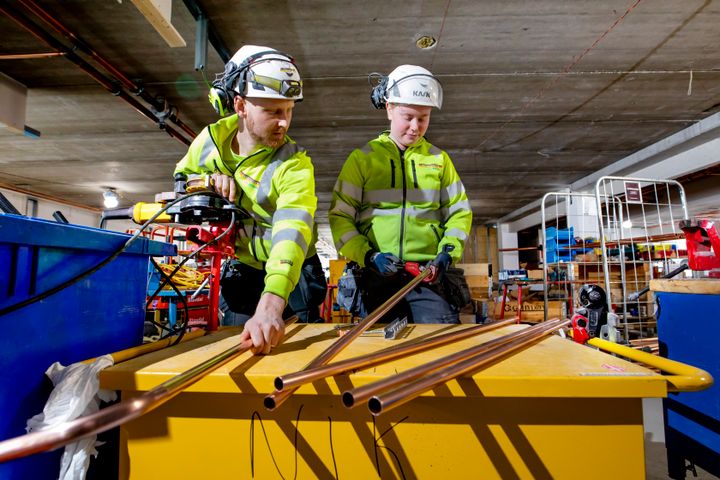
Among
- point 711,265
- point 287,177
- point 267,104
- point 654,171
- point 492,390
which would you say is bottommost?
point 492,390

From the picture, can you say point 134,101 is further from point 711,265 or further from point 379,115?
point 711,265

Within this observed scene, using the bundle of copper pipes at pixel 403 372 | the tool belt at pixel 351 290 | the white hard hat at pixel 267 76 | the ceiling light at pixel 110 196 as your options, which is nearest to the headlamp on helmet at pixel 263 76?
the white hard hat at pixel 267 76

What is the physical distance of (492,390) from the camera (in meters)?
0.79

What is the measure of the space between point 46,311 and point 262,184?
841 mm

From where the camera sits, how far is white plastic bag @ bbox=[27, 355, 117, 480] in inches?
30.2

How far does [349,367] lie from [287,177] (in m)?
0.91

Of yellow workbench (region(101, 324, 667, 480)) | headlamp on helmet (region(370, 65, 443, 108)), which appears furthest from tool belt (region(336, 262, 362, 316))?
yellow workbench (region(101, 324, 667, 480))

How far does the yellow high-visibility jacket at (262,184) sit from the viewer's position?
136 centimetres

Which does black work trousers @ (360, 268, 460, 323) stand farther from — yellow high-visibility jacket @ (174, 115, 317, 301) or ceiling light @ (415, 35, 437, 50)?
ceiling light @ (415, 35, 437, 50)

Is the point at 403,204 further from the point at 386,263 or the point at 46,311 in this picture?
the point at 46,311

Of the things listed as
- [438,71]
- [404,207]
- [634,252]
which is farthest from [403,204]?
[634,252]

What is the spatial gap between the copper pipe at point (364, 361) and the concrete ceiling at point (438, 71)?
3.02m

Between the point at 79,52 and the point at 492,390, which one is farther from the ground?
the point at 79,52

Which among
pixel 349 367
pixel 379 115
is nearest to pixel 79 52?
pixel 379 115
